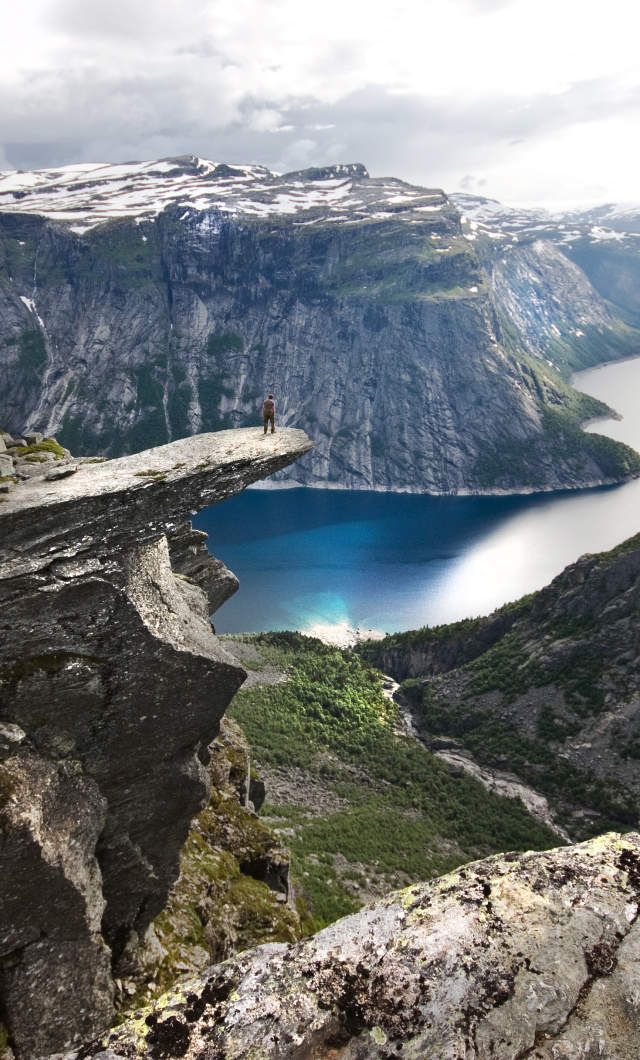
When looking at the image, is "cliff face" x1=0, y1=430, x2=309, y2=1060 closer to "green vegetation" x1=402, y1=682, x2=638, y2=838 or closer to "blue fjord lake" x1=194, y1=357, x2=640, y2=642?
"green vegetation" x1=402, y1=682, x2=638, y2=838

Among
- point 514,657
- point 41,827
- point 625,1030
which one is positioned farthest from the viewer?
point 514,657

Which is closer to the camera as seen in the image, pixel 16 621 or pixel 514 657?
pixel 16 621

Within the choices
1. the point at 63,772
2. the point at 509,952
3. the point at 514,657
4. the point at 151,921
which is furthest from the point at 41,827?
the point at 514,657

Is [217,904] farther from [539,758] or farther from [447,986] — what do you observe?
[539,758]

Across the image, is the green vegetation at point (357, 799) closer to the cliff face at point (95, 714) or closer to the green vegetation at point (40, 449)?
the cliff face at point (95, 714)

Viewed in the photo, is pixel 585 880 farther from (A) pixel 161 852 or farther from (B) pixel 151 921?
(B) pixel 151 921

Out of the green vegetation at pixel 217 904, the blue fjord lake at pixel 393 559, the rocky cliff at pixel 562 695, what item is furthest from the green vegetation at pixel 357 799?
the blue fjord lake at pixel 393 559

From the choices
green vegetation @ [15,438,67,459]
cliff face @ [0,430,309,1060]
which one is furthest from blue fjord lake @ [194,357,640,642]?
cliff face @ [0,430,309,1060]
